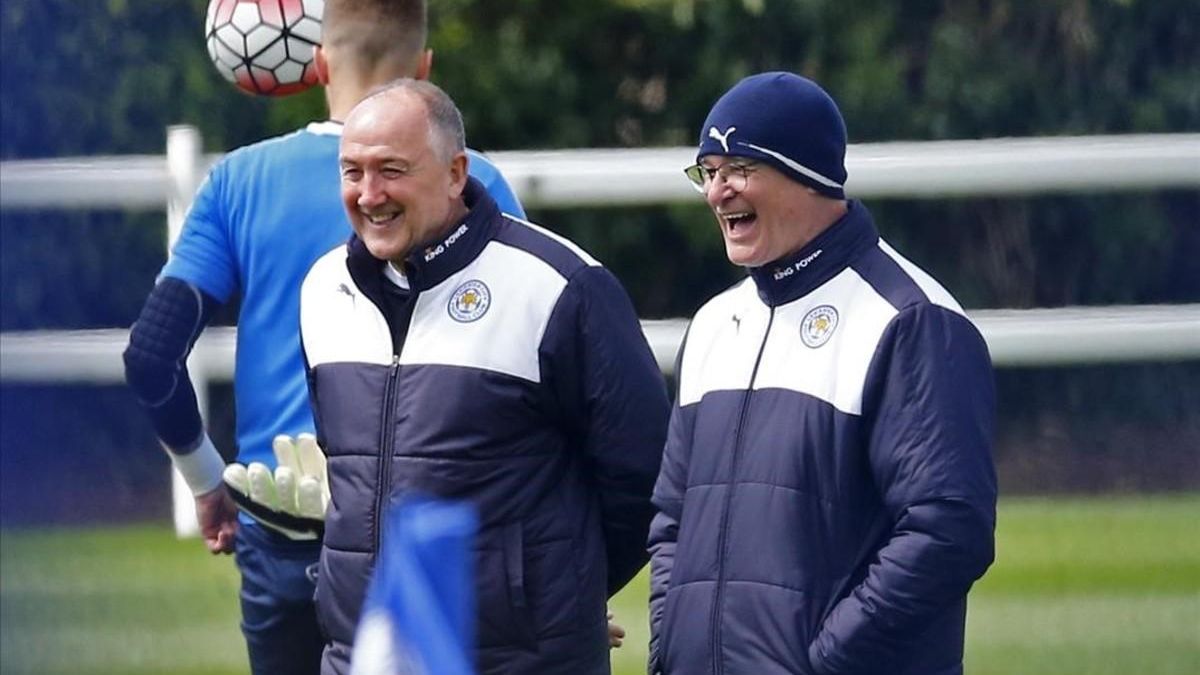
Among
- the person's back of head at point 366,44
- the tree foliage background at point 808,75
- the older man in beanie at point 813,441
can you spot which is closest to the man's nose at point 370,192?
the older man in beanie at point 813,441

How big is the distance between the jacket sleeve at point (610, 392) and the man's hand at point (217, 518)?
1140 millimetres

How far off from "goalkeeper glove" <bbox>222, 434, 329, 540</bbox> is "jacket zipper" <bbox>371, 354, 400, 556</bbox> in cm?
59

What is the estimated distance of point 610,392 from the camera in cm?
430

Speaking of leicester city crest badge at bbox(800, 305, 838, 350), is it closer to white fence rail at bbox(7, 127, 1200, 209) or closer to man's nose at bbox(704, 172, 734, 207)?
man's nose at bbox(704, 172, 734, 207)

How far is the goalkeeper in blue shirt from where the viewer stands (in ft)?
16.3

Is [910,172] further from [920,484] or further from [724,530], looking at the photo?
[920,484]

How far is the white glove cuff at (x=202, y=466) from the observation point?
526cm

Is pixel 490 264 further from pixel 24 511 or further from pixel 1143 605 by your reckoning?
pixel 24 511

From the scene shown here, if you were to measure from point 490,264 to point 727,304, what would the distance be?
44cm

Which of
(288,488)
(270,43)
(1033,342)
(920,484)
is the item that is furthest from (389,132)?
(1033,342)

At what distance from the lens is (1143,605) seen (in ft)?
23.4

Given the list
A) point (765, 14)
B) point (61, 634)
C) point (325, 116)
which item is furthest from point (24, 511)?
point (765, 14)

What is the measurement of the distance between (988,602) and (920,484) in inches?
136

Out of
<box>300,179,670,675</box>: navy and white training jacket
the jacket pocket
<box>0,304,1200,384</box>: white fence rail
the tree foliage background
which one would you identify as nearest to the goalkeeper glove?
<box>300,179,670,675</box>: navy and white training jacket
